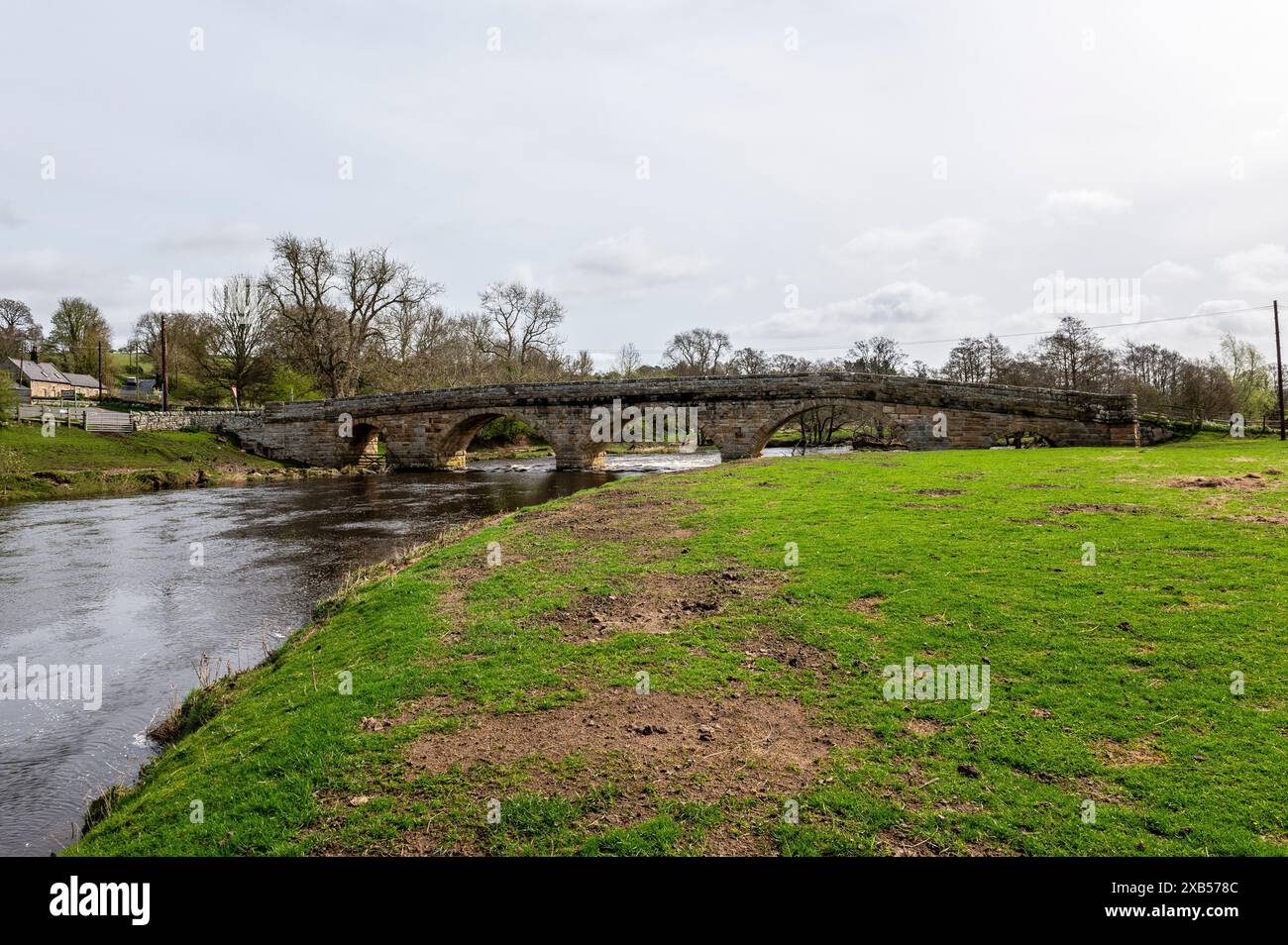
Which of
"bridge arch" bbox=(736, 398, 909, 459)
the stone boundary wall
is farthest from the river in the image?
the stone boundary wall

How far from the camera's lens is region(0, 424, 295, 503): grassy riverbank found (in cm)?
2664

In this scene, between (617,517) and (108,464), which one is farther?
(108,464)

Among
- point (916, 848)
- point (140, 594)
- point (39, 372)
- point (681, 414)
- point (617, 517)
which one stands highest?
point (39, 372)

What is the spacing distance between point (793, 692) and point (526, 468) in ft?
121

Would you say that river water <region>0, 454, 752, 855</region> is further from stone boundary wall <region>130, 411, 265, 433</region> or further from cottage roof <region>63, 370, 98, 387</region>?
cottage roof <region>63, 370, 98, 387</region>

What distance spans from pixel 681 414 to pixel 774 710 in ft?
100

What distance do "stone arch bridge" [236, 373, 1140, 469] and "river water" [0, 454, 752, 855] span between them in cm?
1004

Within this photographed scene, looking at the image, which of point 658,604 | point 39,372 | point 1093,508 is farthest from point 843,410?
point 39,372

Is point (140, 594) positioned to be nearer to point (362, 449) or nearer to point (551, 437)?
point (551, 437)

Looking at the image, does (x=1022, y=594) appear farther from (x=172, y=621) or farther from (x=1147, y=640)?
(x=172, y=621)

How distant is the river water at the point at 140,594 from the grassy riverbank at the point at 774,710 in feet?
2.70

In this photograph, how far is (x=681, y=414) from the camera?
3519 cm

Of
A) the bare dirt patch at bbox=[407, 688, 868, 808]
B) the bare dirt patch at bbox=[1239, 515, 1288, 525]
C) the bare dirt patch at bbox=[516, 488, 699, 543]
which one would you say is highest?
the bare dirt patch at bbox=[1239, 515, 1288, 525]
